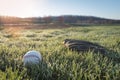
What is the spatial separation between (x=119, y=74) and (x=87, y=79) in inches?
33.7

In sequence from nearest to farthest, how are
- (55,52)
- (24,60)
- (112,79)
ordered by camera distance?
(112,79) < (24,60) < (55,52)

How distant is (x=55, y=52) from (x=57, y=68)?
2.44 meters

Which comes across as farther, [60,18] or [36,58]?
[60,18]

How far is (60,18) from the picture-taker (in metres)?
72.4

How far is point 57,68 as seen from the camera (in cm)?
679

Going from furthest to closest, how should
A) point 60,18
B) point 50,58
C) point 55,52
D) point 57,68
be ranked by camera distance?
1. point 60,18
2. point 55,52
3. point 50,58
4. point 57,68

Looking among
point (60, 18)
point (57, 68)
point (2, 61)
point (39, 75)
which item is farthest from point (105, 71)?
point (60, 18)

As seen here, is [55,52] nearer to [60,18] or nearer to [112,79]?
[112,79]

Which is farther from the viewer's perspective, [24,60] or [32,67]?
[24,60]

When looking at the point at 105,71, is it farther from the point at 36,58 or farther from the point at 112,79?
the point at 36,58

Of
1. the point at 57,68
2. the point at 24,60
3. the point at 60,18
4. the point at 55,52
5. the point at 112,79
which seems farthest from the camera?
the point at 60,18

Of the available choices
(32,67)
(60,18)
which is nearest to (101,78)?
(32,67)

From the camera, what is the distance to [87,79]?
6.27 metres

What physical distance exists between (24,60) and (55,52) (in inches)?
81.2
